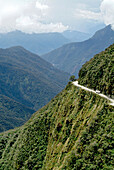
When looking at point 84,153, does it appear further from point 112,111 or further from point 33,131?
point 33,131

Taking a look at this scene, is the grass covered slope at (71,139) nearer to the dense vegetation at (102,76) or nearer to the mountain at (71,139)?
the mountain at (71,139)

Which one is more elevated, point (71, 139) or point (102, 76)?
point (102, 76)

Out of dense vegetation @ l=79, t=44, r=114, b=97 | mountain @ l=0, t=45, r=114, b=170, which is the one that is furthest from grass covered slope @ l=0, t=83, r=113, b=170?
dense vegetation @ l=79, t=44, r=114, b=97

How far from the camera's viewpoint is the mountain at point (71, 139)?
4450 centimetres

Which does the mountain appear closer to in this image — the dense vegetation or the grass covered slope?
the grass covered slope

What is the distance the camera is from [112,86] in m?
64.0

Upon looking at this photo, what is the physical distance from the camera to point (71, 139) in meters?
59.9

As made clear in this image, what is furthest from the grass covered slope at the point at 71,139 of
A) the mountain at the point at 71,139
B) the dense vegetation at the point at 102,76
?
the dense vegetation at the point at 102,76

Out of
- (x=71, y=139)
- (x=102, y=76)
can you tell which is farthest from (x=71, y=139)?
(x=102, y=76)

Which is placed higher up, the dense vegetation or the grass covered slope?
the dense vegetation

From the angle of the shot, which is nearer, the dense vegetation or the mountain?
the mountain

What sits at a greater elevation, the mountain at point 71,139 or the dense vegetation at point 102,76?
the dense vegetation at point 102,76

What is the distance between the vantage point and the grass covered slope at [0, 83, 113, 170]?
44.5m

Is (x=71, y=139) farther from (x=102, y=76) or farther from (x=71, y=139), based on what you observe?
(x=102, y=76)
